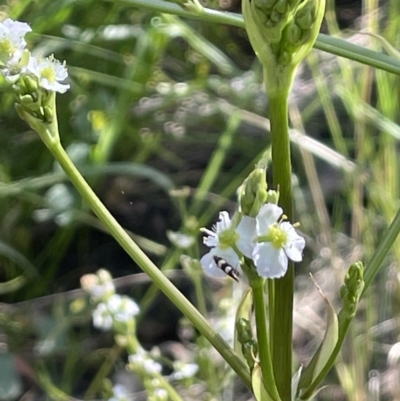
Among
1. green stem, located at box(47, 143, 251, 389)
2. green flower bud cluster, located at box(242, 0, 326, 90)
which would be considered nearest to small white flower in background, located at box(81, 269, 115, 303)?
green stem, located at box(47, 143, 251, 389)

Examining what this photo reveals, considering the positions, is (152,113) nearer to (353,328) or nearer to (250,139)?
(250,139)

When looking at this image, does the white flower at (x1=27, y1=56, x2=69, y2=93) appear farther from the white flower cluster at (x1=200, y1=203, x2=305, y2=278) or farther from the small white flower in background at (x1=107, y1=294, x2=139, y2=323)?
the small white flower in background at (x1=107, y1=294, x2=139, y2=323)

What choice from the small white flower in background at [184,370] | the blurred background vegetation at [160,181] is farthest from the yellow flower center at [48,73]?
the small white flower in background at [184,370]

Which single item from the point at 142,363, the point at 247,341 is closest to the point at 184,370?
the point at 142,363

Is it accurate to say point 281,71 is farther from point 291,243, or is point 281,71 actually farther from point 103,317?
point 103,317

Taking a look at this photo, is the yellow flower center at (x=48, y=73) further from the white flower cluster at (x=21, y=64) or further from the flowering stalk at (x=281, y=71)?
the flowering stalk at (x=281, y=71)

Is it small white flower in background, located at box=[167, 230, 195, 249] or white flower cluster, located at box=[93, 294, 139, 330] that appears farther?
small white flower in background, located at box=[167, 230, 195, 249]
